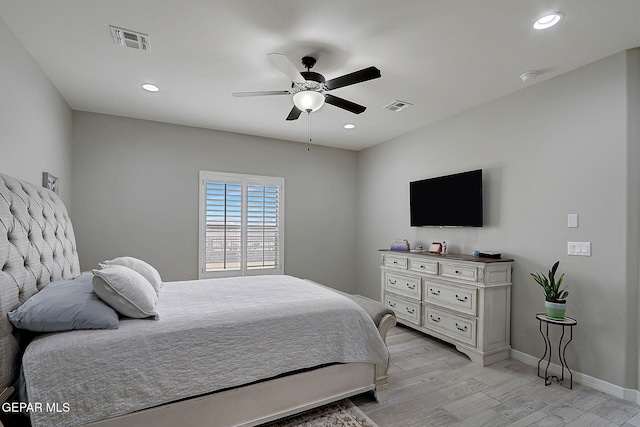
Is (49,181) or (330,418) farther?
(49,181)

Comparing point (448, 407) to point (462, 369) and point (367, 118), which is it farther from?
point (367, 118)

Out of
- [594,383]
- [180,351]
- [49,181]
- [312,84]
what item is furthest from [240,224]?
[594,383]

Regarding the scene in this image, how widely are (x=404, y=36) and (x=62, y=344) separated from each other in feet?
9.42

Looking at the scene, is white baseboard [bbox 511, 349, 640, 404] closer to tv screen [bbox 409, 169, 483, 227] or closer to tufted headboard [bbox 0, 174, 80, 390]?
tv screen [bbox 409, 169, 483, 227]

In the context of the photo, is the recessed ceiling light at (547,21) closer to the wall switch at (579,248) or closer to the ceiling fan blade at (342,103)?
the ceiling fan blade at (342,103)

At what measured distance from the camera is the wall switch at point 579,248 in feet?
8.73

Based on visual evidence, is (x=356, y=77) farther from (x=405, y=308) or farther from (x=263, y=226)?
(x=263, y=226)

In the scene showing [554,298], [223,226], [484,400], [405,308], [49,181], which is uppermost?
[49,181]

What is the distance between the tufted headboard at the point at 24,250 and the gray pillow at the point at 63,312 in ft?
0.24

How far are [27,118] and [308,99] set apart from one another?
2.34 meters

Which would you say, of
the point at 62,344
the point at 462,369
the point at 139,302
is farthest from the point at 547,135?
the point at 62,344

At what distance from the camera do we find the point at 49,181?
300cm

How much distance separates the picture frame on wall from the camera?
292 centimetres

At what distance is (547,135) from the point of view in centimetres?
298
